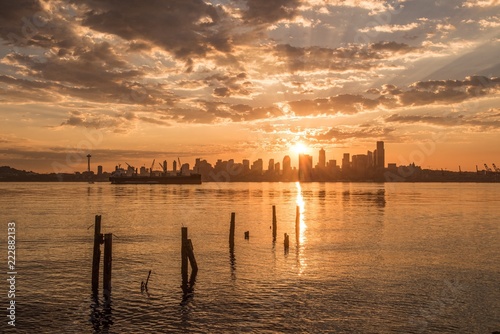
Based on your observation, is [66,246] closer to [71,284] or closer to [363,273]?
[71,284]

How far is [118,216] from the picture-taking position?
79.0 meters

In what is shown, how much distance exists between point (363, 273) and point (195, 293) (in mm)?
13201

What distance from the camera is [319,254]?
42.6m

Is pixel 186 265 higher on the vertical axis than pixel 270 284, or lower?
higher

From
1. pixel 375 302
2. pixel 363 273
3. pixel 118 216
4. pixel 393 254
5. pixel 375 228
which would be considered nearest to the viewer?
pixel 375 302

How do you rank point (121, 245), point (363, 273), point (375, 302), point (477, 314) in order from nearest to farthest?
point (477, 314), point (375, 302), point (363, 273), point (121, 245)

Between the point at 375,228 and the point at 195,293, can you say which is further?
the point at 375,228

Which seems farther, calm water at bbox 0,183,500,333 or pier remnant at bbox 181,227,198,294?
pier remnant at bbox 181,227,198,294

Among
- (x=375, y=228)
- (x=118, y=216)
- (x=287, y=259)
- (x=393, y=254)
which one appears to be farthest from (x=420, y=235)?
(x=118, y=216)

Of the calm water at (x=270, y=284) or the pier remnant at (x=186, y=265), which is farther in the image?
the pier remnant at (x=186, y=265)

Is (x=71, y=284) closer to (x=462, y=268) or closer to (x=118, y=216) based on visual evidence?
(x=462, y=268)

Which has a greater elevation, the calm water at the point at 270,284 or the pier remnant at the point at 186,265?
the pier remnant at the point at 186,265

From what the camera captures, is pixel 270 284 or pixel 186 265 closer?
pixel 270 284

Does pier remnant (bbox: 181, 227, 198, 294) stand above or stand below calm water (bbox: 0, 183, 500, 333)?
above
